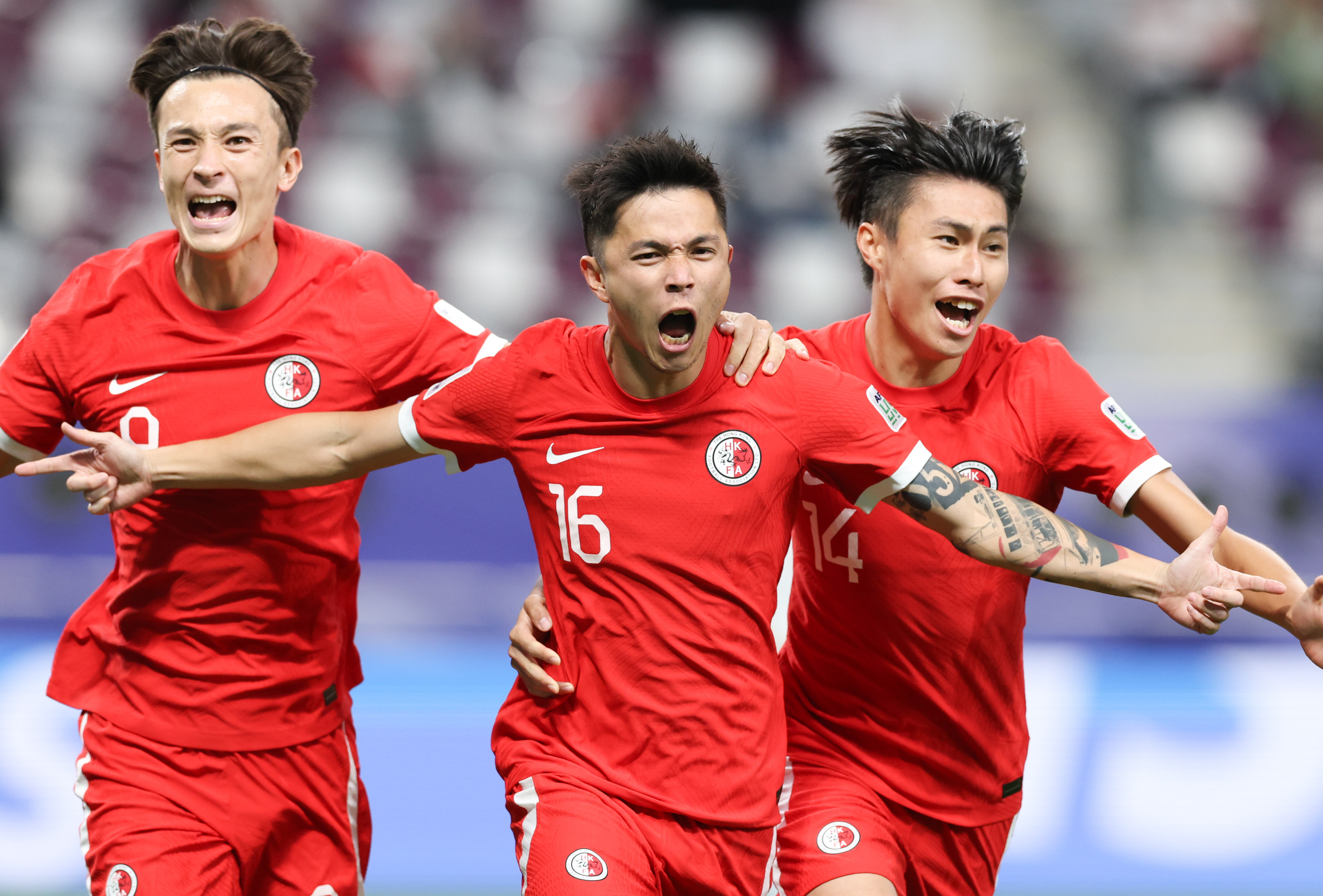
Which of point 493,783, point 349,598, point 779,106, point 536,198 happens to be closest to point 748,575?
point 349,598

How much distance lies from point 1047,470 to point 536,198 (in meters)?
6.14

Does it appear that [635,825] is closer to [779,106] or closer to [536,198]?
[536,198]

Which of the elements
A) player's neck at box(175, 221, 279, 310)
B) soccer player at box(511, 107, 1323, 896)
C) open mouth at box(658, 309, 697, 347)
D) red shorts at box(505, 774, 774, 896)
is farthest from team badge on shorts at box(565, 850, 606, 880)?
player's neck at box(175, 221, 279, 310)

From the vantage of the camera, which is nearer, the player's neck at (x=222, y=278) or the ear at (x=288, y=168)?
the player's neck at (x=222, y=278)

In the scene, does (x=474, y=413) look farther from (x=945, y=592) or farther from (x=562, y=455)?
(x=945, y=592)

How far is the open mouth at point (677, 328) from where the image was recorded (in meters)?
3.05

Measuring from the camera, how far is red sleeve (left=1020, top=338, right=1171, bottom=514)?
3400 mm

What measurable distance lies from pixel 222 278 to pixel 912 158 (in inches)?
68.3

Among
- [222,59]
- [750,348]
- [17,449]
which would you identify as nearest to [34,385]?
[17,449]

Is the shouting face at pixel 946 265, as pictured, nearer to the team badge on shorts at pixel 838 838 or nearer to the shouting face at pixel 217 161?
the team badge on shorts at pixel 838 838

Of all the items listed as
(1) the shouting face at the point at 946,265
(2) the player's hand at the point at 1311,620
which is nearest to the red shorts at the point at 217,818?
(1) the shouting face at the point at 946,265

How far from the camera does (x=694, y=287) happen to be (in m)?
3.02

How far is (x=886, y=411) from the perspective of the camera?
10.6 ft

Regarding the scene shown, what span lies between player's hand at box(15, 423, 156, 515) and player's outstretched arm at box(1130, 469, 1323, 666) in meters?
2.28
